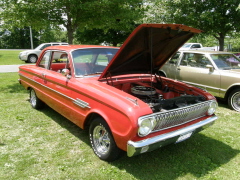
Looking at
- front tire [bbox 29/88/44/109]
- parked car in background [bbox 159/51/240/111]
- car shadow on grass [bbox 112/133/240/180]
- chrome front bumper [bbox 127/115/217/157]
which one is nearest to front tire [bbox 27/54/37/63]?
front tire [bbox 29/88/44/109]

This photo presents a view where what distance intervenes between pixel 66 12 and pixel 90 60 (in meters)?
5.42

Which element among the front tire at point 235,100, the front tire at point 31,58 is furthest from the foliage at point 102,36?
the front tire at point 235,100

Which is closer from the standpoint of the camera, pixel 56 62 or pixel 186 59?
pixel 56 62

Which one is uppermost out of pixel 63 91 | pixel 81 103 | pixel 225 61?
pixel 225 61

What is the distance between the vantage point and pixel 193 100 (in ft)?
11.7

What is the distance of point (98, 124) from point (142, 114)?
0.85m

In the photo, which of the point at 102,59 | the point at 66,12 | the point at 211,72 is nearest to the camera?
the point at 102,59

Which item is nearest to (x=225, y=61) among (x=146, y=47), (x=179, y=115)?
(x=146, y=47)

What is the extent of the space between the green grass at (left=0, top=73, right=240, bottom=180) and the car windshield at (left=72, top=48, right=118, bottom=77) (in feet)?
4.17

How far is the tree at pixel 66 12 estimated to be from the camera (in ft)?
25.9

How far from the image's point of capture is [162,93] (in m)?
4.16

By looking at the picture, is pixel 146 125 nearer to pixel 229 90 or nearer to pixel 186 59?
pixel 229 90

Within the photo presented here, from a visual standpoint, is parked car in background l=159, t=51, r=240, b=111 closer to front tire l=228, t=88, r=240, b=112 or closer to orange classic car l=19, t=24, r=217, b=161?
front tire l=228, t=88, r=240, b=112

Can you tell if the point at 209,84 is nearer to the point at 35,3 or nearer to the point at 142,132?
the point at 142,132
